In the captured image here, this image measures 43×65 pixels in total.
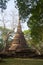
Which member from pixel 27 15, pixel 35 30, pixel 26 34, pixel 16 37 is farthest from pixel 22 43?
pixel 27 15

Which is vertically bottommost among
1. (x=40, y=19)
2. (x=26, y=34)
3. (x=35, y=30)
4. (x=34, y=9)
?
(x=26, y=34)

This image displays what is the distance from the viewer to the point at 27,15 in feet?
60.0

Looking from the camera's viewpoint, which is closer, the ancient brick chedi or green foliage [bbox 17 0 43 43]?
green foliage [bbox 17 0 43 43]

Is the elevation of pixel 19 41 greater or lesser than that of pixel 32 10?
lesser

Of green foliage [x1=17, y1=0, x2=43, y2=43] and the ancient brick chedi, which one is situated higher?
green foliage [x1=17, y1=0, x2=43, y2=43]

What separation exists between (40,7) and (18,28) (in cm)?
2616

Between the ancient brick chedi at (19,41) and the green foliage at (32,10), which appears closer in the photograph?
the green foliage at (32,10)

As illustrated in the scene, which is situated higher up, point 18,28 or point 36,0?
point 36,0

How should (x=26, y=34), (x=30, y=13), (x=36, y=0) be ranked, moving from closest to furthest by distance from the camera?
(x=36, y=0) → (x=30, y=13) → (x=26, y=34)

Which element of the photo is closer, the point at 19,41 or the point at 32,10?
the point at 32,10

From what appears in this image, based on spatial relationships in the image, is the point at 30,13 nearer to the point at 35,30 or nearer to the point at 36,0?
the point at 36,0

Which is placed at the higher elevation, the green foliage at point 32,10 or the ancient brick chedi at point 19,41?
the green foliage at point 32,10

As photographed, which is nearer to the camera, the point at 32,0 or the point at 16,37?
the point at 32,0

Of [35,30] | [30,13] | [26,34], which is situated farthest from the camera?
[26,34]
